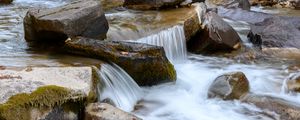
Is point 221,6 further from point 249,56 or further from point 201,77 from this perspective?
point 201,77

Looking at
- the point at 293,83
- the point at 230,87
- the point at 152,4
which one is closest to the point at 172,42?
the point at 152,4

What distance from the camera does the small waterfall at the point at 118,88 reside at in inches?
260

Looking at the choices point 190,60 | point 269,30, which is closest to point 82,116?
point 190,60

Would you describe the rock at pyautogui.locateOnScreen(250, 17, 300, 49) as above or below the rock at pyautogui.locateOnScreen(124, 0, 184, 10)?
below

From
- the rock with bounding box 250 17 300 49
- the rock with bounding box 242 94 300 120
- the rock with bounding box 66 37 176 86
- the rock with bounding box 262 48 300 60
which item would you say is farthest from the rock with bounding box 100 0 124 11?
the rock with bounding box 242 94 300 120

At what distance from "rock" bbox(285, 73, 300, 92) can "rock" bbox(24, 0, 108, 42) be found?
3.73 m

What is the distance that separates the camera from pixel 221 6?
16.7 m

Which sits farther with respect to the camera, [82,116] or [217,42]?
[217,42]

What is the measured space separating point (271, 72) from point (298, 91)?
1416 mm

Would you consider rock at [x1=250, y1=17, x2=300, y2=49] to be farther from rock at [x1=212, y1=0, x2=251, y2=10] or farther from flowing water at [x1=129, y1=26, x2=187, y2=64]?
rock at [x1=212, y1=0, x2=251, y2=10]

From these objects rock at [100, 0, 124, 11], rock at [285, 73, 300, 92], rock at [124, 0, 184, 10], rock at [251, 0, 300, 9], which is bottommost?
rock at [285, 73, 300, 92]

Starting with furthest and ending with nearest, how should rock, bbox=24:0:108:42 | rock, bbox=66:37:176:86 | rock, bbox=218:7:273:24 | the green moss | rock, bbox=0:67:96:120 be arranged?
rock, bbox=218:7:273:24, rock, bbox=24:0:108:42, rock, bbox=66:37:176:86, rock, bbox=0:67:96:120, the green moss

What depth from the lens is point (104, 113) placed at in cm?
533

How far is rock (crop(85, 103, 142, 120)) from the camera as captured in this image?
5.24 metres
